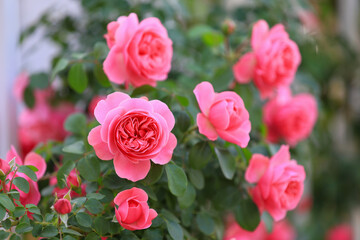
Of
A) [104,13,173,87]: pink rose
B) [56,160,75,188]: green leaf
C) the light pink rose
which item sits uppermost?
[104,13,173,87]: pink rose

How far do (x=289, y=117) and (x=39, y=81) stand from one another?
49 centimetres

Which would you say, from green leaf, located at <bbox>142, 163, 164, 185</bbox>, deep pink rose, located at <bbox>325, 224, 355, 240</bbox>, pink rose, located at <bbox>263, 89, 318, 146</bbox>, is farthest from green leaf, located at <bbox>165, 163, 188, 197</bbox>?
deep pink rose, located at <bbox>325, 224, 355, 240</bbox>

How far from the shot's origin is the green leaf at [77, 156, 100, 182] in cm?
52

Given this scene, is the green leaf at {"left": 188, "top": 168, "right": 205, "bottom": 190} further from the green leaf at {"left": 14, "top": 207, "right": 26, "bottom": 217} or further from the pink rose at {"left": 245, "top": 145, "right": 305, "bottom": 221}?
the green leaf at {"left": 14, "top": 207, "right": 26, "bottom": 217}

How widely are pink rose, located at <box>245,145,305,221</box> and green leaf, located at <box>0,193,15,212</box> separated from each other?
0.29 m

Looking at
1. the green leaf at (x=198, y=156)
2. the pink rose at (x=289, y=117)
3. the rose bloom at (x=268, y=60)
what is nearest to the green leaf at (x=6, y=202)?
the green leaf at (x=198, y=156)

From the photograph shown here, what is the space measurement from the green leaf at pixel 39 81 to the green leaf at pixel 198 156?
44 centimetres

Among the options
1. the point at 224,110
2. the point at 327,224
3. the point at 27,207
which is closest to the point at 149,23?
the point at 224,110

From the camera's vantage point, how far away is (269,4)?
3.08ft

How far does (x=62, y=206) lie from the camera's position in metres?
0.45

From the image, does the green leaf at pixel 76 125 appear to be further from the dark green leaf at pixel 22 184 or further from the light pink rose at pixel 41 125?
the light pink rose at pixel 41 125

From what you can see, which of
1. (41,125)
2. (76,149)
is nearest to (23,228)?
(76,149)

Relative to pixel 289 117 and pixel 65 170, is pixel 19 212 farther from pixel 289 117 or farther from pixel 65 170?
pixel 289 117

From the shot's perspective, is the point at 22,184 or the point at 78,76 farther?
the point at 78,76
